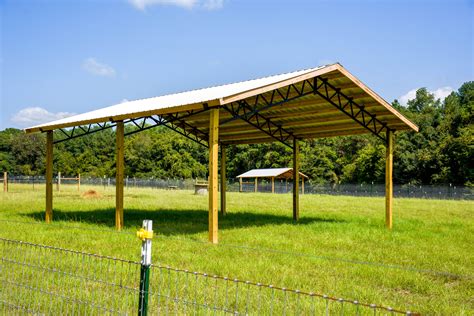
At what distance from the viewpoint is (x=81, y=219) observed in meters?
17.3

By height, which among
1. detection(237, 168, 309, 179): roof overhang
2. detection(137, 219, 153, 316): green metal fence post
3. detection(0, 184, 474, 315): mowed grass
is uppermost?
detection(237, 168, 309, 179): roof overhang

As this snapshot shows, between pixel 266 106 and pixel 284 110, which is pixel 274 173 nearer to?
pixel 284 110

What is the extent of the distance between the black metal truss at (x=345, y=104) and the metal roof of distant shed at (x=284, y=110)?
61 millimetres

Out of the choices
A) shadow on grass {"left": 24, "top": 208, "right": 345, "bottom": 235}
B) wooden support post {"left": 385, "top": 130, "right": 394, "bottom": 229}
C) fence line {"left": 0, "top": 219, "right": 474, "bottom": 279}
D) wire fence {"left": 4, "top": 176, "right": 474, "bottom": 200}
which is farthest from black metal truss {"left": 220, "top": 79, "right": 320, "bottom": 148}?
wire fence {"left": 4, "top": 176, "right": 474, "bottom": 200}

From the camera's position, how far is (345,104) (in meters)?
16.3

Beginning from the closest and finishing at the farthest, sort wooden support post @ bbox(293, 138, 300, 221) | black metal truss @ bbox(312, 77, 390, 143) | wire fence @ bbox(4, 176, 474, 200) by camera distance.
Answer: black metal truss @ bbox(312, 77, 390, 143)
wooden support post @ bbox(293, 138, 300, 221)
wire fence @ bbox(4, 176, 474, 200)

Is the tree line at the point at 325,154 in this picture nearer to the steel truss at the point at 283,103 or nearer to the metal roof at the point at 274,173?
the metal roof at the point at 274,173

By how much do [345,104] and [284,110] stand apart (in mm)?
2219

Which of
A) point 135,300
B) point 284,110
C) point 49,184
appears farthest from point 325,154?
point 135,300

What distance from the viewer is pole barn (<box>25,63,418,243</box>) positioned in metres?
12.3

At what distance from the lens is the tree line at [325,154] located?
185ft

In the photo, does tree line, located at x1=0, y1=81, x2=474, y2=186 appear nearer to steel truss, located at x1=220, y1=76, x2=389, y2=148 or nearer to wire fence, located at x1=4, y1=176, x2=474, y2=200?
wire fence, located at x1=4, y1=176, x2=474, y2=200

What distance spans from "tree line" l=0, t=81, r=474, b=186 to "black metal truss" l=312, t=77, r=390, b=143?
1559 inches

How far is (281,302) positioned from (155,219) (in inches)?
467
